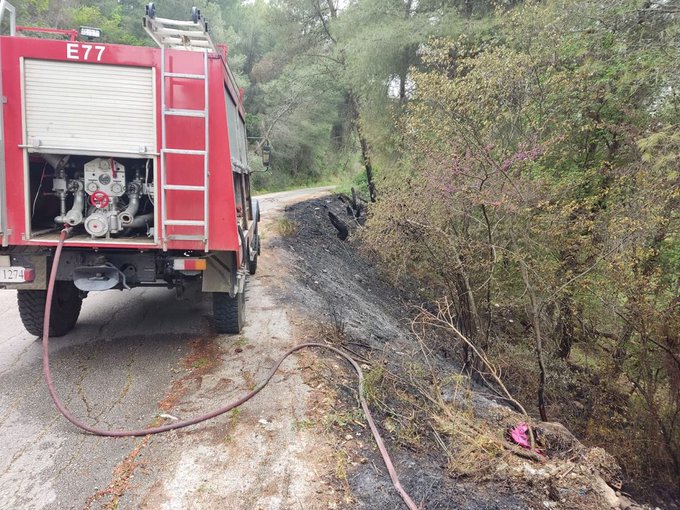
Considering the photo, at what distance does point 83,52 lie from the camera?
402 cm

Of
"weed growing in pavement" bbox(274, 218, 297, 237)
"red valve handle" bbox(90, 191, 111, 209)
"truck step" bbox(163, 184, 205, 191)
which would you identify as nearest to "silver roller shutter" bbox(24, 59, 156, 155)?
"truck step" bbox(163, 184, 205, 191)

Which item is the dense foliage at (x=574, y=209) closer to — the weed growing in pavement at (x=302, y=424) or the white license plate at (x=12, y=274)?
the weed growing in pavement at (x=302, y=424)

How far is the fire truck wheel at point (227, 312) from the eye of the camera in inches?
210

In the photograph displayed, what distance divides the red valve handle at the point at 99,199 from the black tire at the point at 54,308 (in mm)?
1237

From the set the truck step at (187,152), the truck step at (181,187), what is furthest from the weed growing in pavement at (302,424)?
the truck step at (187,152)

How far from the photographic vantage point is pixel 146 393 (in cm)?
423

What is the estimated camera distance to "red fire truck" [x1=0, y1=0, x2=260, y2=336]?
4031 millimetres

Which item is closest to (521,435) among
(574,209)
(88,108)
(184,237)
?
(184,237)

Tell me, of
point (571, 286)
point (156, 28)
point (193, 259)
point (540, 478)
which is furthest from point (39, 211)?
point (571, 286)

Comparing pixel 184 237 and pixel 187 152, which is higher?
pixel 187 152

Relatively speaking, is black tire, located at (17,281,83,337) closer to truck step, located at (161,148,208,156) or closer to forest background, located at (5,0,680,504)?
truck step, located at (161,148,208,156)

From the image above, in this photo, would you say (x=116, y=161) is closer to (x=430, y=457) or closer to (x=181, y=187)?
(x=181, y=187)

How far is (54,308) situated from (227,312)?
2.03 meters

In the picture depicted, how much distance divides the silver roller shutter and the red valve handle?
48cm
